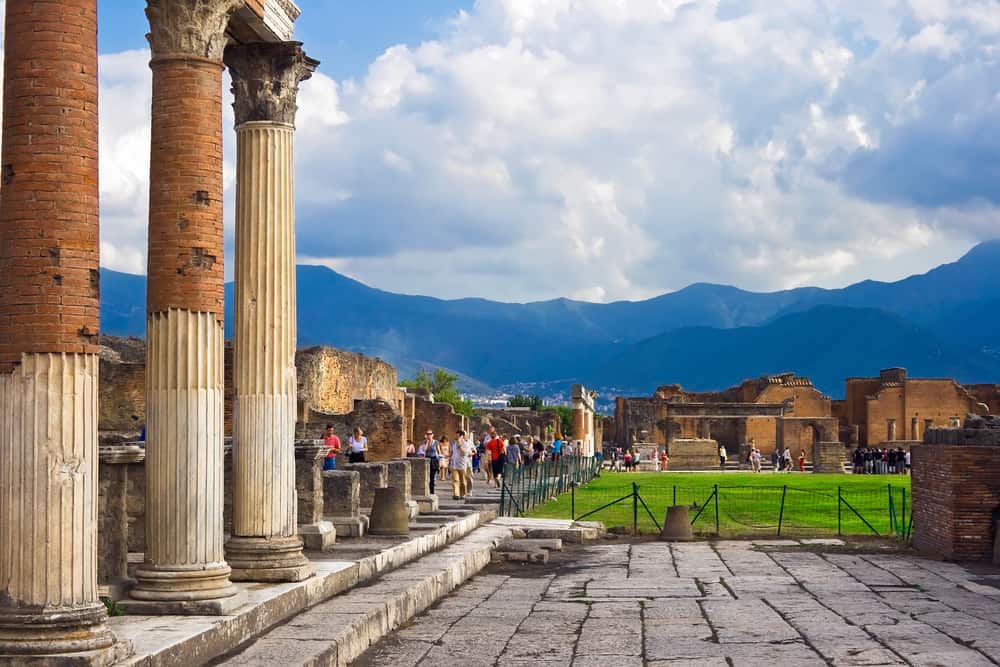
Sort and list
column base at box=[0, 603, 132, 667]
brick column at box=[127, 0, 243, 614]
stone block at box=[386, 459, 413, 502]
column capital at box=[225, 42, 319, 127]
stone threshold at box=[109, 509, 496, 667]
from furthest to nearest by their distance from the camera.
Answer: stone block at box=[386, 459, 413, 502], column capital at box=[225, 42, 319, 127], brick column at box=[127, 0, 243, 614], stone threshold at box=[109, 509, 496, 667], column base at box=[0, 603, 132, 667]

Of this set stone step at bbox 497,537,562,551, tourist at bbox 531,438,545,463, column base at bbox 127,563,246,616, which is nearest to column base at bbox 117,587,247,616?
column base at bbox 127,563,246,616

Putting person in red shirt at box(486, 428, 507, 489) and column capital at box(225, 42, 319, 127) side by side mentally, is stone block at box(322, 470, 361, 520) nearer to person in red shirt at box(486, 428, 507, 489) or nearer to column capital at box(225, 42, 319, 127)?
column capital at box(225, 42, 319, 127)

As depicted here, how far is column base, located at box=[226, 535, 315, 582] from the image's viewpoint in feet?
35.0

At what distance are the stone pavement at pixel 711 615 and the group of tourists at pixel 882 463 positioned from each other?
38.6m

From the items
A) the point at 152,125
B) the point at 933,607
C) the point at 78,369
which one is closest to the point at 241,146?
the point at 152,125

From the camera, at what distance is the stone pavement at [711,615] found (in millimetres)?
9695

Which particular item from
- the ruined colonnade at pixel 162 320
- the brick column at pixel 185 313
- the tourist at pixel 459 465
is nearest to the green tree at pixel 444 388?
the tourist at pixel 459 465

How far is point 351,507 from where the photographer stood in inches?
615

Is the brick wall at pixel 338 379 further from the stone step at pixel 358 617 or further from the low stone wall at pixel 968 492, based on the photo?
the stone step at pixel 358 617

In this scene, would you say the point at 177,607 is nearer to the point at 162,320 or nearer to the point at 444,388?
the point at 162,320

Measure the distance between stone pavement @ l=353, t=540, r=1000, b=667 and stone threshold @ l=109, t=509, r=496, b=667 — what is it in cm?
71

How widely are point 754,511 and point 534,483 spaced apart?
193 inches

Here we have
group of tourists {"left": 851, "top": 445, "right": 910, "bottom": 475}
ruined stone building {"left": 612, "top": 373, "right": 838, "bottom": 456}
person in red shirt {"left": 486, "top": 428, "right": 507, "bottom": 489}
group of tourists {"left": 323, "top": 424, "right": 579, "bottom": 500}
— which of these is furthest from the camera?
ruined stone building {"left": 612, "top": 373, "right": 838, "bottom": 456}

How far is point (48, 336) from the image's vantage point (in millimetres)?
7180
